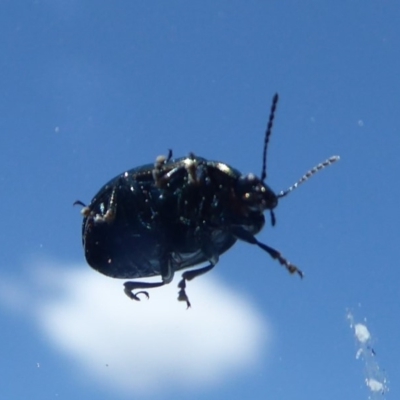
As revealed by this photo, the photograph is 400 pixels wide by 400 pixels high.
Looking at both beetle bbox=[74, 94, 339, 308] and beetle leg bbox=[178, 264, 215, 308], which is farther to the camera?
beetle leg bbox=[178, 264, 215, 308]

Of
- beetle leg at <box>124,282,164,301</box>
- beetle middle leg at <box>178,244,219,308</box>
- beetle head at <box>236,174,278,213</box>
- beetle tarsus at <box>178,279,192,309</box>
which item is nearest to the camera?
beetle head at <box>236,174,278,213</box>

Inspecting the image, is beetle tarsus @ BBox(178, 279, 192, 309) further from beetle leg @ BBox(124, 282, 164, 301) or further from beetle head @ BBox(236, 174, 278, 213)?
beetle head @ BBox(236, 174, 278, 213)

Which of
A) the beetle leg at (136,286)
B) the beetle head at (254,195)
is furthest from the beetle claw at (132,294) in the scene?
the beetle head at (254,195)

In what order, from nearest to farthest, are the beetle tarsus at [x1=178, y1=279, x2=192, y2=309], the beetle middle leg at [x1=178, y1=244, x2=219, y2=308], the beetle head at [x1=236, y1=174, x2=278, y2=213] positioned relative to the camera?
the beetle head at [x1=236, y1=174, x2=278, y2=213]
the beetle middle leg at [x1=178, y1=244, x2=219, y2=308]
the beetle tarsus at [x1=178, y1=279, x2=192, y2=309]

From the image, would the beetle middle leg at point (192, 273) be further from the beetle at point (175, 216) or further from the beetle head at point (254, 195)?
the beetle head at point (254, 195)

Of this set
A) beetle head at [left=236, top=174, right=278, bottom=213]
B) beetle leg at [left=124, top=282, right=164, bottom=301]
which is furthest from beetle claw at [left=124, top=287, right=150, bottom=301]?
beetle head at [left=236, top=174, right=278, bottom=213]

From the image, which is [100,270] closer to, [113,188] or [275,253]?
[113,188]

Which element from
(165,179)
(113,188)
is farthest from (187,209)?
(113,188)

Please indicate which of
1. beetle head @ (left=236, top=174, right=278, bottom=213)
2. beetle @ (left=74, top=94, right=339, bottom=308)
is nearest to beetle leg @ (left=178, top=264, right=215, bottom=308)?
beetle @ (left=74, top=94, right=339, bottom=308)

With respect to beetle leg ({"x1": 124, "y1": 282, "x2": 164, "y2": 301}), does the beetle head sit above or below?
above
